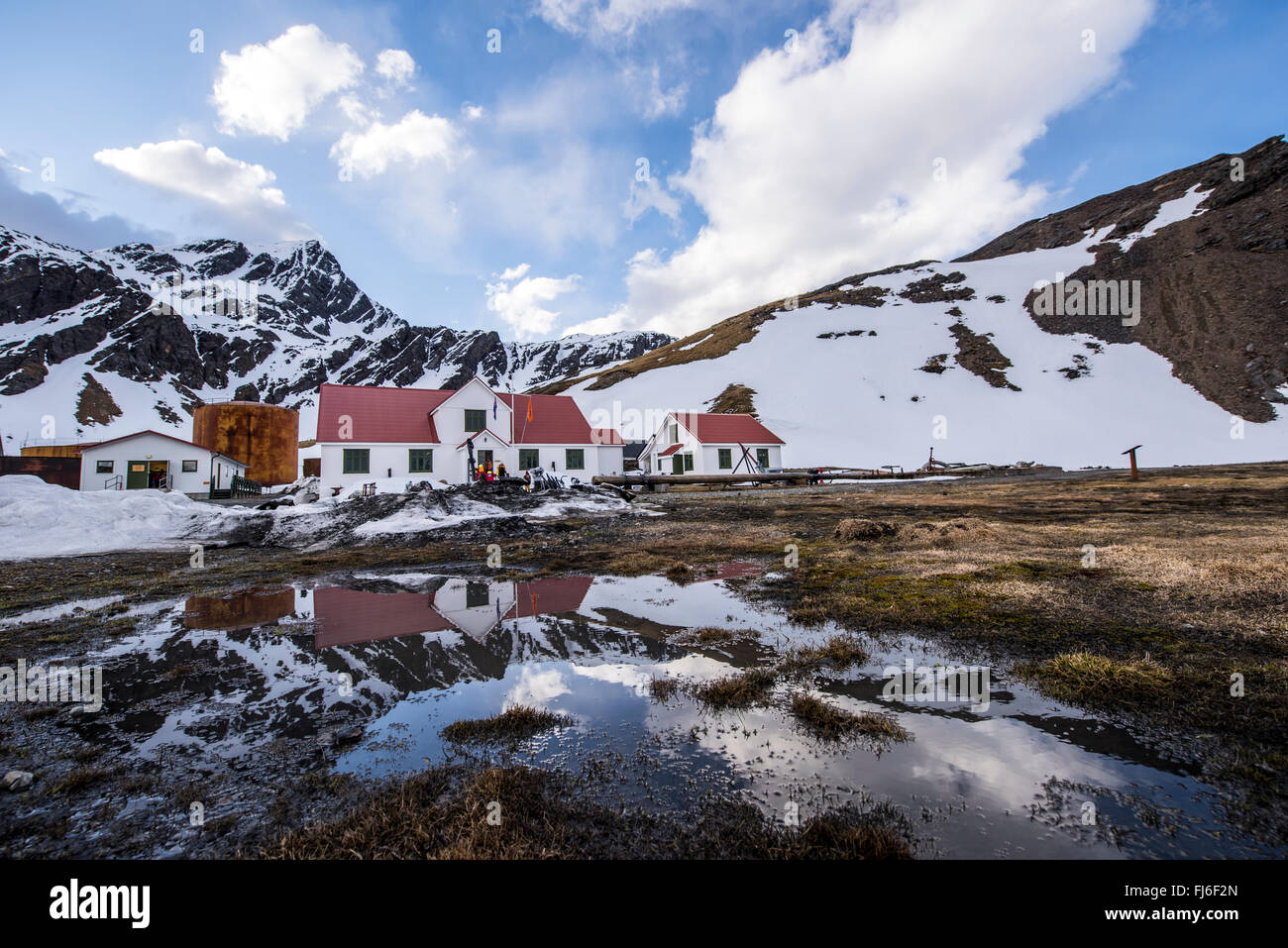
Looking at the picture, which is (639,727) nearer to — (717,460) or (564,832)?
(564,832)

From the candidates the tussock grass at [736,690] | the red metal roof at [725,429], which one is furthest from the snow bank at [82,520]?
the red metal roof at [725,429]

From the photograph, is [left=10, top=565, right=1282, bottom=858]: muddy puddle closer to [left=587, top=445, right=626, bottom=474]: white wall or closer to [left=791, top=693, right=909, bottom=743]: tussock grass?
[left=791, top=693, right=909, bottom=743]: tussock grass

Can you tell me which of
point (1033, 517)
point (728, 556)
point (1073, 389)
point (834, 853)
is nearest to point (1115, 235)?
point (1073, 389)

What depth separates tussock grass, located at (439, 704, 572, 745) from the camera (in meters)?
3.89

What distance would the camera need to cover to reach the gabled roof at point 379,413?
33.5 metres

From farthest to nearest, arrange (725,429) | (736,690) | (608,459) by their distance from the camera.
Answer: (725,429) < (608,459) < (736,690)

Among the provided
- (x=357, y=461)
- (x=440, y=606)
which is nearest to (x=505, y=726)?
(x=440, y=606)

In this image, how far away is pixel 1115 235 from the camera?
9394cm

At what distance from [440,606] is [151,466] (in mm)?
45001

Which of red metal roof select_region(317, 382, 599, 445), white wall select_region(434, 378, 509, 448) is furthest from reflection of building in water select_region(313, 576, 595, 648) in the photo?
white wall select_region(434, 378, 509, 448)

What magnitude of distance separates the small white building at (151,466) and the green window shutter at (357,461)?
41.0ft

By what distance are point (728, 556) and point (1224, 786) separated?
8.55 meters

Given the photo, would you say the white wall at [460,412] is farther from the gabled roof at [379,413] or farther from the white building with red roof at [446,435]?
the gabled roof at [379,413]

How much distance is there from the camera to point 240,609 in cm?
780
